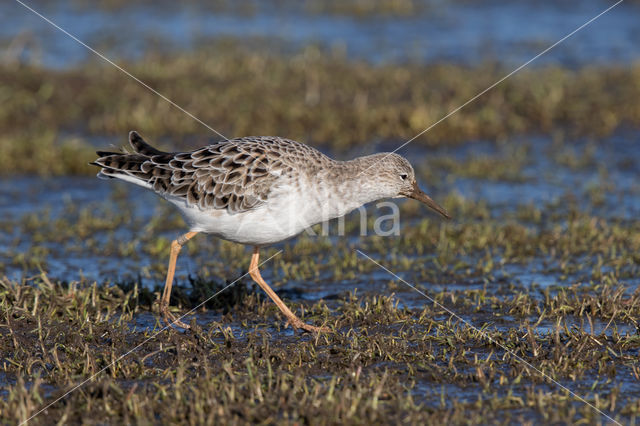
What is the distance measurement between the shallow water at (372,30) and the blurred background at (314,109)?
0.24ft

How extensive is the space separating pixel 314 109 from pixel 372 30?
6.70 metres

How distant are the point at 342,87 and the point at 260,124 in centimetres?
224

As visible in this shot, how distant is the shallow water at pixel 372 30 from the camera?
1864 cm

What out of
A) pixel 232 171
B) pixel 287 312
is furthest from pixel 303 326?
pixel 232 171

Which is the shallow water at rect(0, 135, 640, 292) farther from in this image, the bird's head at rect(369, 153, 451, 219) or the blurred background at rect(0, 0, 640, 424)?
the bird's head at rect(369, 153, 451, 219)

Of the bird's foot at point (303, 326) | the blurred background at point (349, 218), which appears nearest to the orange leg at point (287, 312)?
the bird's foot at point (303, 326)

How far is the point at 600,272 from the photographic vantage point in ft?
30.7

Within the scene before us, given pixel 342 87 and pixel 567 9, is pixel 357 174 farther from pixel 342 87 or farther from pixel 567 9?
pixel 567 9

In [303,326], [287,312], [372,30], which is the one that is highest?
[372,30]

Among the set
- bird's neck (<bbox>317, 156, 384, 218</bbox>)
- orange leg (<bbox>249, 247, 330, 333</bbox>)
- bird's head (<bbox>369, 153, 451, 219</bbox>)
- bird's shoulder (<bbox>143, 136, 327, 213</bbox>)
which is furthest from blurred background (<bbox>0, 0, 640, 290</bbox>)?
bird's neck (<bbox>317, 156, 384, 218</bbox>)

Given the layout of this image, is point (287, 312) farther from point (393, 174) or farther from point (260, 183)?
point (393, 174)

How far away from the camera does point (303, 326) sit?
7949 millimetres

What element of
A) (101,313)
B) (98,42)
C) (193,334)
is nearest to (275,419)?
(193,334)

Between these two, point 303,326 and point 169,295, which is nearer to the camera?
point 303,326
